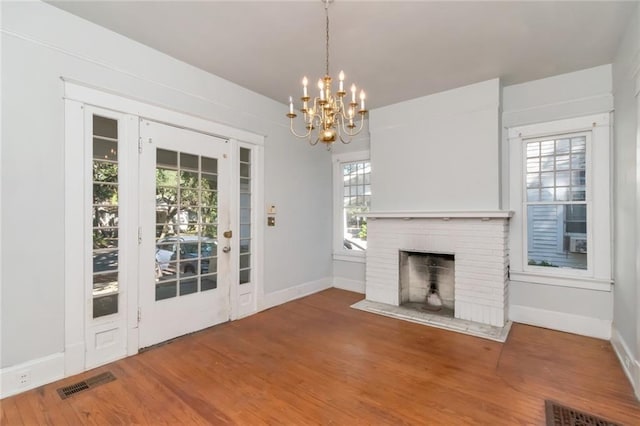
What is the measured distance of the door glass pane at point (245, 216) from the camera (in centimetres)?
393

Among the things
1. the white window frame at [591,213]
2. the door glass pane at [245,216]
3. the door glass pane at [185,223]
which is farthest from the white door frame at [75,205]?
the white window frame at [591,213]

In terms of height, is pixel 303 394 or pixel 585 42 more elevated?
pixel 585 42

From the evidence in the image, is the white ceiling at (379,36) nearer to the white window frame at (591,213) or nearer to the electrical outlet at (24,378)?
the white window frame at (591,213)

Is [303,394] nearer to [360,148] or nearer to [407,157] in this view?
[407,157]

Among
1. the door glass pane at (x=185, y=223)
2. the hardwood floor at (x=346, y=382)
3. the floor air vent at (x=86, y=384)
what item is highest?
the door glass pane at (x=185, y=223)

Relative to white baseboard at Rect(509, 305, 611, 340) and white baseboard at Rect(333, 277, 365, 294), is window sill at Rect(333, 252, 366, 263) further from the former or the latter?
white baseboard at Rect(509, 305, 611, 340)

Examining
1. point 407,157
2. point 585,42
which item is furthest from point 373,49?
point 585,42

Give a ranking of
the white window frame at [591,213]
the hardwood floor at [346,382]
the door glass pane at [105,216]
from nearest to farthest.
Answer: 1. the hardwood floor at [346,382]
2. the door glass pane at [105,216]
3. the white window frame at [591,213]

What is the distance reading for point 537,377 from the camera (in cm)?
249

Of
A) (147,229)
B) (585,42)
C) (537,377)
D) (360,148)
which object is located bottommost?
(537,377)

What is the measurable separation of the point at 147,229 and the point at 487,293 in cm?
390

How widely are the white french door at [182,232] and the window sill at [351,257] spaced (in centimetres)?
219

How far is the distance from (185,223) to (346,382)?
2.31 m

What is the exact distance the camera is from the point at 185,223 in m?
3.30
